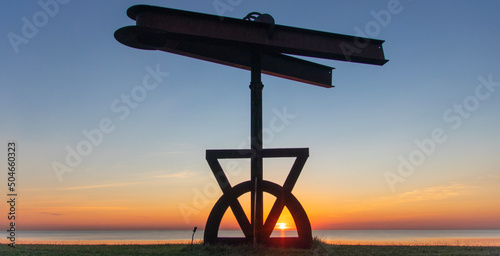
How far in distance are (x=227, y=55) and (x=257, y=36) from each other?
1.83 m

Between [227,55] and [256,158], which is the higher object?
[227,55]

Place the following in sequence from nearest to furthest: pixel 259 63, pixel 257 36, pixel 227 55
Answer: pixel 257 36
pixel 259 63
pixel 227 55

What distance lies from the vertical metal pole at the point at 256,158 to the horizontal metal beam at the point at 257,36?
3.36ft

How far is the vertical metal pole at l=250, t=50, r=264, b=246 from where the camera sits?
13320 mm

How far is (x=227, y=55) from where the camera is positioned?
48.2 ft

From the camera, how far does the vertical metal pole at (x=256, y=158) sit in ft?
43.7

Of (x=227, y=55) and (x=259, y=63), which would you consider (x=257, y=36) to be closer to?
(x=259, y=63)

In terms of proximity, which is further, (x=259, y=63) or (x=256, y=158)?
(x=259, y=63)

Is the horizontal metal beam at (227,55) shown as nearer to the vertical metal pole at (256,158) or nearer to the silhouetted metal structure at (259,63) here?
the silhouetted metal structure at (259,63)

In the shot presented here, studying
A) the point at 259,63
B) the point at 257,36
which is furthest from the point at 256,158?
the point at 257,36

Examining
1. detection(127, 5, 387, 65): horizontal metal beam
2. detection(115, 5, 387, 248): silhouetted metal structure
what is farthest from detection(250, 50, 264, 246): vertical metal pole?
detection(127, 5, 387, 65): horizontal metal beam

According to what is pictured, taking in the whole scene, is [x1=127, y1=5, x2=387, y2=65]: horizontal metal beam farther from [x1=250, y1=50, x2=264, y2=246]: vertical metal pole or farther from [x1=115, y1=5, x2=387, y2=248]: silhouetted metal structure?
[x1=250, y1=50, x2=264, y2=246]: vertical metal pole

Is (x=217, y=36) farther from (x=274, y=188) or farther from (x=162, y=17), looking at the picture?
(x=274, y=188)

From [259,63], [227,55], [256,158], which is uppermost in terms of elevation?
[227,55]
